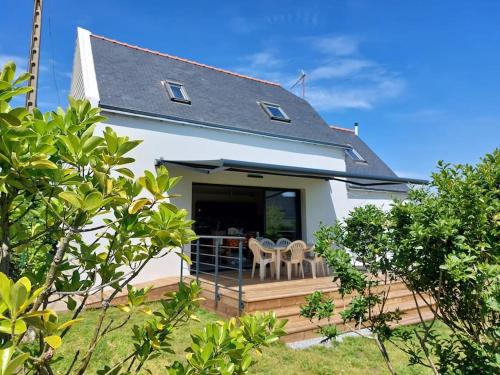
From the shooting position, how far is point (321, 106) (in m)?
18.0

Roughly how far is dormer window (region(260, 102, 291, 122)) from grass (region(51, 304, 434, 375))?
9.65 meters

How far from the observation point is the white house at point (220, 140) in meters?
10.3

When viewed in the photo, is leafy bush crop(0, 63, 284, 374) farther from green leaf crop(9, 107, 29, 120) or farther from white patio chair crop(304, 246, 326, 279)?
white patio chair crop(304, 246, 326, 279)

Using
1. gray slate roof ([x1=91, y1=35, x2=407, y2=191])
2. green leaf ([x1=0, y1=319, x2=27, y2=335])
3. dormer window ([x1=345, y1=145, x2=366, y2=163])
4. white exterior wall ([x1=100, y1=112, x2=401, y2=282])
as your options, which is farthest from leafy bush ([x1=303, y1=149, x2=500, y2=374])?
dormer window ([x1=345, y1=145, x2=366, y2=163])

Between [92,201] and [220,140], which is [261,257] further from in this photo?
[92,201]

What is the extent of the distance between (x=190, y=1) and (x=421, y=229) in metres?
12.8

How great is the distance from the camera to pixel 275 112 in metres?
14.7

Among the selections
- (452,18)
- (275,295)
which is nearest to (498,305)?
(275,295)

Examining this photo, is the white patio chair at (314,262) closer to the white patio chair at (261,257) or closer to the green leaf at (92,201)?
the white patio chair at (261,257)

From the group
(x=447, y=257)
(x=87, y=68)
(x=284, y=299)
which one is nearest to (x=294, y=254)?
(x=284, y=299)

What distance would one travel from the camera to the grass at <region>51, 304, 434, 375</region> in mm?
4935

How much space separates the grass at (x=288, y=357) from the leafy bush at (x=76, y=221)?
3.64 meters

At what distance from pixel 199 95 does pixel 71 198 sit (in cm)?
1252

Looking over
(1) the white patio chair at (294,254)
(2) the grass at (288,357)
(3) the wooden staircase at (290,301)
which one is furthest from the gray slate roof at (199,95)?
(2) the grass at (288,357)
